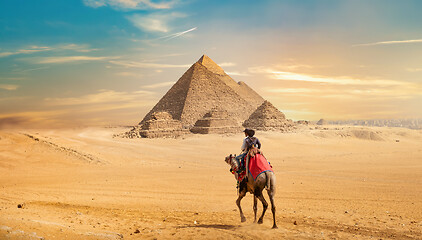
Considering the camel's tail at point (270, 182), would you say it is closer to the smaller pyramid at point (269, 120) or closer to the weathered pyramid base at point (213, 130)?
the weathered pyramid base at point (213, 130)

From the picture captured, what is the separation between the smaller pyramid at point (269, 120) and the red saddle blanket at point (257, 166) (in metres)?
45.4

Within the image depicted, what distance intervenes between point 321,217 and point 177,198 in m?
4.17

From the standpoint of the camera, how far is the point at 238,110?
258 feet

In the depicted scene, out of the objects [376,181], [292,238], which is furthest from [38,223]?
[376,181]

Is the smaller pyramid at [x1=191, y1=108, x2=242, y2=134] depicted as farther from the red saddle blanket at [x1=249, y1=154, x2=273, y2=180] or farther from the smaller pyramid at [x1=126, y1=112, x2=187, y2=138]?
the red saddle blanket at [x1=249, y1=154, x2=273, y2=180]

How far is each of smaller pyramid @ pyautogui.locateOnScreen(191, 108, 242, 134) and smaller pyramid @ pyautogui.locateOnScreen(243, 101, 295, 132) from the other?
4.20m

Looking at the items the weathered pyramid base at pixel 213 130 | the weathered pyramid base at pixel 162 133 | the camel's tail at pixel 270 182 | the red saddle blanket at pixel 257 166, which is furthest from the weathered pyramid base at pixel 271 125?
the camel's tail at pixel 270 182

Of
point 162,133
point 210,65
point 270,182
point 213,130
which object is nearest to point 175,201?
point 270,182

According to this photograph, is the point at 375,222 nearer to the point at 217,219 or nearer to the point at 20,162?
the point at 217,219

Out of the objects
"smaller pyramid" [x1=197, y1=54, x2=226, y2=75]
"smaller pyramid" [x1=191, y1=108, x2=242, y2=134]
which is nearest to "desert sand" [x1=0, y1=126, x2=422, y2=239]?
"smaller pyramid" [x1=191, y1=108, x2=242, y2=134]

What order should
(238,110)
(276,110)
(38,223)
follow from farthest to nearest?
(238,110)
(276,110)
(38,223)

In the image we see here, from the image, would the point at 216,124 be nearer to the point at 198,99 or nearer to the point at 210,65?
the point at 198,99

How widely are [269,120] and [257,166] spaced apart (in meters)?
47.3

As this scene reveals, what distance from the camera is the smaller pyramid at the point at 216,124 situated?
150 ft
